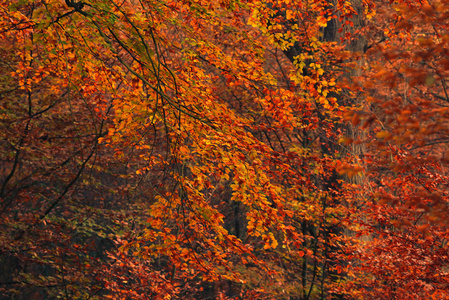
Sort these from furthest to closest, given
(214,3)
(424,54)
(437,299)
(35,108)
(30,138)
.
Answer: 1. (35,108)
2. (30,138)
3. (214,3)
4. (437,299)
5. (424,54)

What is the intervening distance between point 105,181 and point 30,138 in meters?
8.44

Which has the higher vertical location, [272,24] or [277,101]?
[272,24]

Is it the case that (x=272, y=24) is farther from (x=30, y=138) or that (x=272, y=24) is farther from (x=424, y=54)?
(x=30, y=138)

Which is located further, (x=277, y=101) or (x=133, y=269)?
(x=133, y=269)

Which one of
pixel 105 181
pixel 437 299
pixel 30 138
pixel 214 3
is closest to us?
pixel 437 299

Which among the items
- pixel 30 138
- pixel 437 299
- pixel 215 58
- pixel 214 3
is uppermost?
pixel 214 3

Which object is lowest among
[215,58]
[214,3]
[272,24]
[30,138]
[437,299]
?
[437,299]

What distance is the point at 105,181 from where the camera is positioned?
50.2ft

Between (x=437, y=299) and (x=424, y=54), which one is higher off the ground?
(x=424, y=54)

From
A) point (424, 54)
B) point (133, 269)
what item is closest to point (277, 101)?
point (424, 54)

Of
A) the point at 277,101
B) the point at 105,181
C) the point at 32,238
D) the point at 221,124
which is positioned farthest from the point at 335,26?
the point at 105,181

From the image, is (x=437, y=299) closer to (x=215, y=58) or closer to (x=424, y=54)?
(x=424, y=54)

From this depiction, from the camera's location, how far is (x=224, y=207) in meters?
12.7

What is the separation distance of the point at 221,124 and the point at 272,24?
1.50 meters
